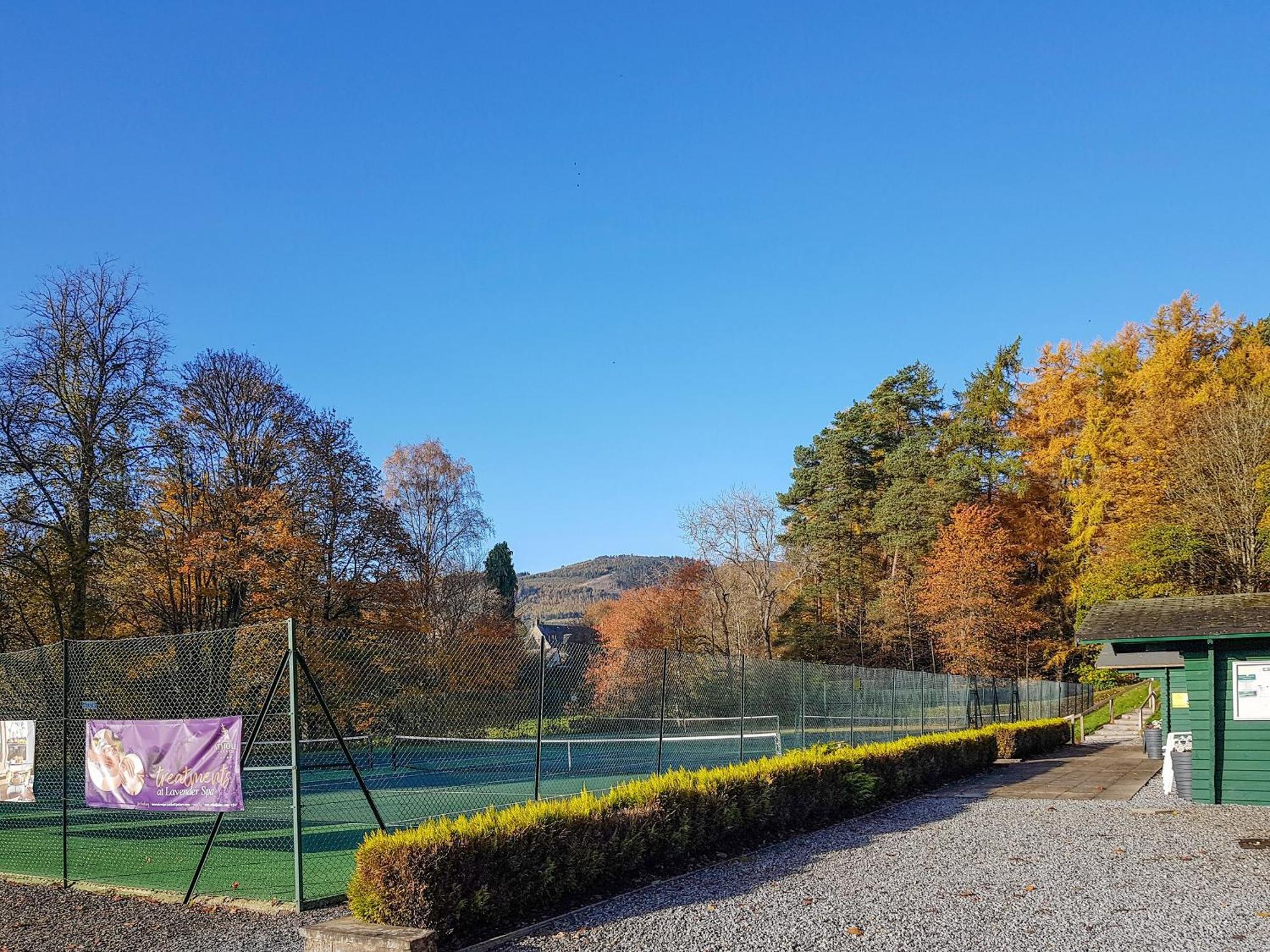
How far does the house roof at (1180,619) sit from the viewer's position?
13070mm

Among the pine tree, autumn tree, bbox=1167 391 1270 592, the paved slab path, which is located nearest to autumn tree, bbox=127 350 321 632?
the paved slab path

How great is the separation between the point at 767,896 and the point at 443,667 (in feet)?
12.8

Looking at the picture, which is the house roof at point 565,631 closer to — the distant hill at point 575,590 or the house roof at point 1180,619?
the distant hill at point 575,590

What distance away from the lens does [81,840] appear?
474 inches

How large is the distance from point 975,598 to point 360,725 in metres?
32.5

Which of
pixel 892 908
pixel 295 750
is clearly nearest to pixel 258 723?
pixel 295 750

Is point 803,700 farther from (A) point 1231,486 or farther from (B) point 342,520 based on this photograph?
(A) point 1231,486

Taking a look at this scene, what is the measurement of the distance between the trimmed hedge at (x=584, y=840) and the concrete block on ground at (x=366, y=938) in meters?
0.23

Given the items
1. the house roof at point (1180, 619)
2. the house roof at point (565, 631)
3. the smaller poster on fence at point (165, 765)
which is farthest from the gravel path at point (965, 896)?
the house roof at point (565, 631)

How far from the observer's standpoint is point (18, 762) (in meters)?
9.12

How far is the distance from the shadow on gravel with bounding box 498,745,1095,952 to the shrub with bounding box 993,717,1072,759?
6732 mm

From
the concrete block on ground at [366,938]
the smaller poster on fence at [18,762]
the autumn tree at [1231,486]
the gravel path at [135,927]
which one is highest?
the autumn tree at [1231,486]

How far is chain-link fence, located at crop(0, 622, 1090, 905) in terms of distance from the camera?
28.9 ft

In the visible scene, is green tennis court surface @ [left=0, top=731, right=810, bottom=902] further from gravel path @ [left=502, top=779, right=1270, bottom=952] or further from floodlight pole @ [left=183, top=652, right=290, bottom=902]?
gravel path @ [left=502, top=779, right=1270, bottom=952]
